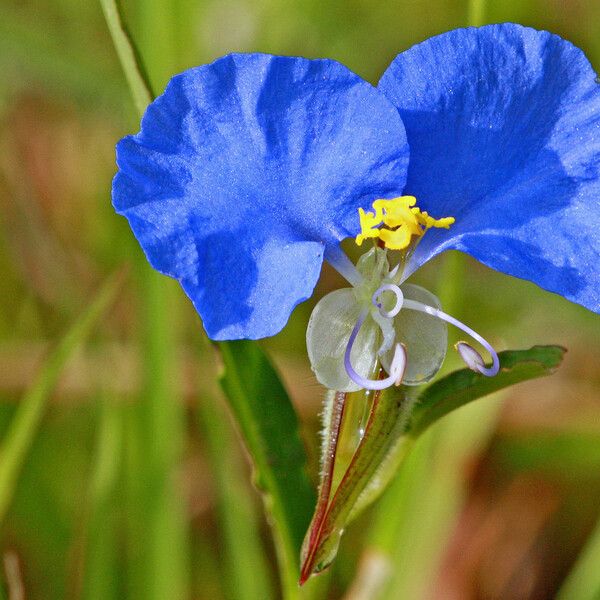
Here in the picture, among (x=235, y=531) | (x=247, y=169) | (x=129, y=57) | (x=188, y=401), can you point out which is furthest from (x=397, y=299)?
(x=188, y=401)

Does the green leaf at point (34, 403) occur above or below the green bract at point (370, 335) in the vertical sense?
below

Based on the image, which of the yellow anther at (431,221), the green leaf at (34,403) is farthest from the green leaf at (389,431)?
the green leaf at (34,403)

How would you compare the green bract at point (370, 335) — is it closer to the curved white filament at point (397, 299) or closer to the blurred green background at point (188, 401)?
the curved white filament at point (397, 299)

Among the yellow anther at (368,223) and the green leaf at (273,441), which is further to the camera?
the green leaf at (273,441)

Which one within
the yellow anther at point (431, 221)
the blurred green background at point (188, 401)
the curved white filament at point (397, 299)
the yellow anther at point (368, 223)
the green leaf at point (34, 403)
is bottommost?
the blurred green background at point (188, 401)

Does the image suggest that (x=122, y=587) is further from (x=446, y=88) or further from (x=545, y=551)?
(x=446, y=88)

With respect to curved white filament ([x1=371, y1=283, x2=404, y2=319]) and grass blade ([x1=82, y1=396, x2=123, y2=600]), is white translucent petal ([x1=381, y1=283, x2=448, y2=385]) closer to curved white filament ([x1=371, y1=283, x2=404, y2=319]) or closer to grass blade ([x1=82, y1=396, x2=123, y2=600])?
curved white filament ([x1=371, y1=283, x2=404, y2=319])

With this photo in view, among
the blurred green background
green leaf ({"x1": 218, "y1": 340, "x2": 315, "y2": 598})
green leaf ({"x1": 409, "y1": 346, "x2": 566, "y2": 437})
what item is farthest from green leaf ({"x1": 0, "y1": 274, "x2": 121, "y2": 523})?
green leaf ({"x1": 409, "y1": 346, "x2": 566, "y2": 437})
